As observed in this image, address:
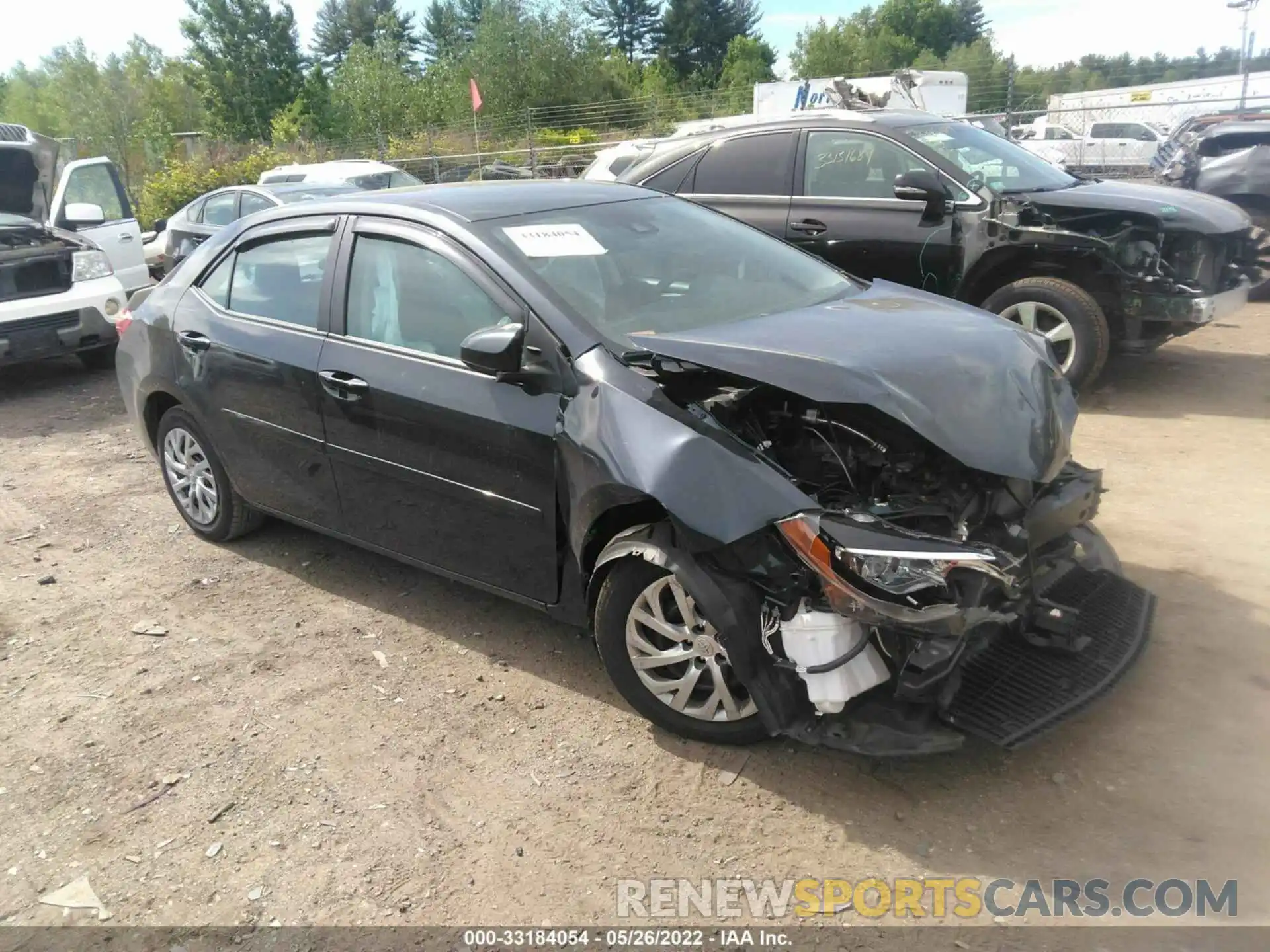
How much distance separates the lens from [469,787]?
3166 millimetres

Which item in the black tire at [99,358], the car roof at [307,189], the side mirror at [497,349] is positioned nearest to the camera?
the side mirror at [497,349]

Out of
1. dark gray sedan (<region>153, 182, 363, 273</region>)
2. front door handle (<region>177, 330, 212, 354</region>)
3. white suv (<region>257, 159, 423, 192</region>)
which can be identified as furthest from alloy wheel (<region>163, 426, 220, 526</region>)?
white suv (<region>257, 159, 423, 192</region>)

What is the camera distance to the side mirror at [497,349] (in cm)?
325

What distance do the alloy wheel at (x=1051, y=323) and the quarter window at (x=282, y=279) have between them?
4.47 metres

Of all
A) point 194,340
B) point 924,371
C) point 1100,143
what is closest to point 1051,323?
point 924,371

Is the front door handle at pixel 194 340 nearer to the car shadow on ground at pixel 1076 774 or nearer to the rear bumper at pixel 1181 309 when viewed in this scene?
the car shadow on ground at pixel 1076 774

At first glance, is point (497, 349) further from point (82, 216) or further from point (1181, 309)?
point (82, 216)

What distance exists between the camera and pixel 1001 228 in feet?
21.5

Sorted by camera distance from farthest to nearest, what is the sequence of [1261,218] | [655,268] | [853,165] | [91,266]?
[1261,218], [91,266], [853,165], [655,268]

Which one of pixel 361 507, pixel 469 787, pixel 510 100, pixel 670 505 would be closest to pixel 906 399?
pixel 670 505

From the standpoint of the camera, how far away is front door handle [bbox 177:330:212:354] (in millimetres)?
4670

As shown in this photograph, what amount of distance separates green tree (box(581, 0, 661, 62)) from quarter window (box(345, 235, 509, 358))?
2734 inches

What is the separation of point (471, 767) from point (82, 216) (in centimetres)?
870

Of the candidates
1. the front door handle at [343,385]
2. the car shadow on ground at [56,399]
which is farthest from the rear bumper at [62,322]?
the front door handle at [343,385]
